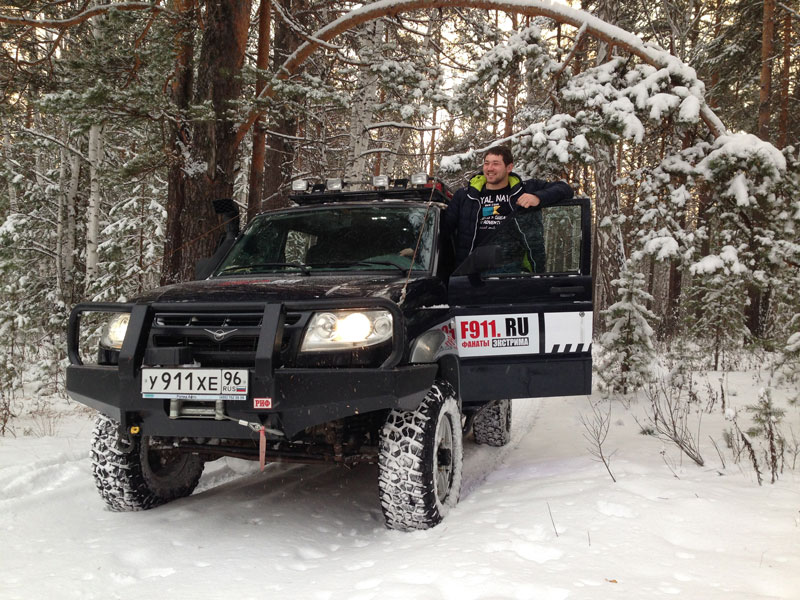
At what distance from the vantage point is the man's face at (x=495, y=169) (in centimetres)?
523

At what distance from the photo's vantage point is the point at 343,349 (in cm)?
325

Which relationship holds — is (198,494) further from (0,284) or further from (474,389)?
(0,284)

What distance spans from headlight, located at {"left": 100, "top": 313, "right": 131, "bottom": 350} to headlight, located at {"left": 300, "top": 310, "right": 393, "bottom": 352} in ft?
4.20

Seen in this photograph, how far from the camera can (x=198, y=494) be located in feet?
14.9

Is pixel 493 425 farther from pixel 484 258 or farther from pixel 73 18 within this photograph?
pixel 73 18

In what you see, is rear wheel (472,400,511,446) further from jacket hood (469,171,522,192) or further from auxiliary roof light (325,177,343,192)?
auxiliary roof light (325,177,343,192)

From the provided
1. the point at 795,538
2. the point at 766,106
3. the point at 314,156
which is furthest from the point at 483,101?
the point at 766,106

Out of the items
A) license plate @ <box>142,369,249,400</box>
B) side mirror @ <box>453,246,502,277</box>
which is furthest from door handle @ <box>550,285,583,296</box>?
license plate @ <box>142,369,249,400</box>

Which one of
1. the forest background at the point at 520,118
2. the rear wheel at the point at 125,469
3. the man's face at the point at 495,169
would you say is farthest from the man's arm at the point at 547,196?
the rear wheel at the point at 125,469

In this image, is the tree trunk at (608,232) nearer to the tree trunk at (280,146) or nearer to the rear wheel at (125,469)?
the tree trunk at (280,146)

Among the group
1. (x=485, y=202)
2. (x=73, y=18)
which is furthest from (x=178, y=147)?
(x=485, y=202)

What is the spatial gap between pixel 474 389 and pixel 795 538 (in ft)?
6.97

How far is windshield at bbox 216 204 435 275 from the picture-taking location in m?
4.53

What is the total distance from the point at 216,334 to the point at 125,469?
135 cm
